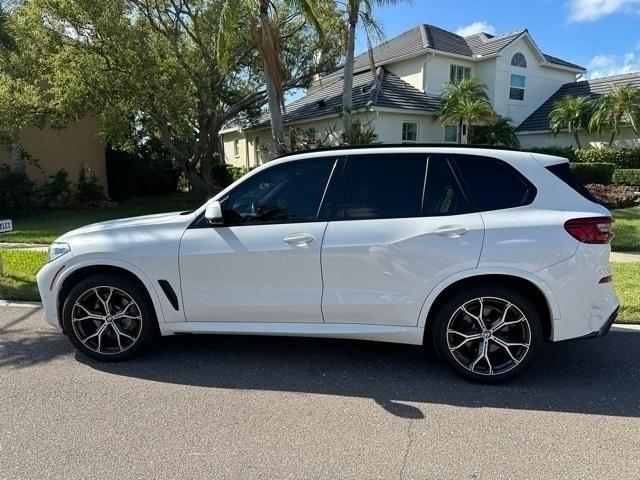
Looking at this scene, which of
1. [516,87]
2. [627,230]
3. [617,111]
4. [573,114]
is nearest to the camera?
[627,230]

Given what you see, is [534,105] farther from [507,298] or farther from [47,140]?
[507,298]

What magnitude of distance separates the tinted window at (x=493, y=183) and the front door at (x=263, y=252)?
1.08 metres

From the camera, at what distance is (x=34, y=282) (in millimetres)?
6844

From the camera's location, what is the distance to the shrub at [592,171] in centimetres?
1697

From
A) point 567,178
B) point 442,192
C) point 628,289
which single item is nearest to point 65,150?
point 442,192

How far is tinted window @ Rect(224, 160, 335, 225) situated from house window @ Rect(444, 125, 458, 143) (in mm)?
19088

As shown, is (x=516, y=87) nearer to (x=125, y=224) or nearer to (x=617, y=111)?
(x=617, y=111)

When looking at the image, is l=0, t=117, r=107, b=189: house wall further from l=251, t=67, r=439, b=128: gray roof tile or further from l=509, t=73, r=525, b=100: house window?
l=509, t=73, r=525, b=100: house window

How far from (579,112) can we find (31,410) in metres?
23.2

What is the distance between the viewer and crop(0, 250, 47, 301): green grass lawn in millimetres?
6227

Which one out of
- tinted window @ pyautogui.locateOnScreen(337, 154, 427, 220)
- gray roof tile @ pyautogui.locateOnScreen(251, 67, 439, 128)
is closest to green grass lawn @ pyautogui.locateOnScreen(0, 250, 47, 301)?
tinted window @ pyautogui.locateOnScreen(337, 154, 427, 220)

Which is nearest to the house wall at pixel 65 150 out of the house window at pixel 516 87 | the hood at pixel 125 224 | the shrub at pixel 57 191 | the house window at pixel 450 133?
the shrub at pixel 57 191

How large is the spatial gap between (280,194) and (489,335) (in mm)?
1951

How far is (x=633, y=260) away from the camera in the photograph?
768 cm
